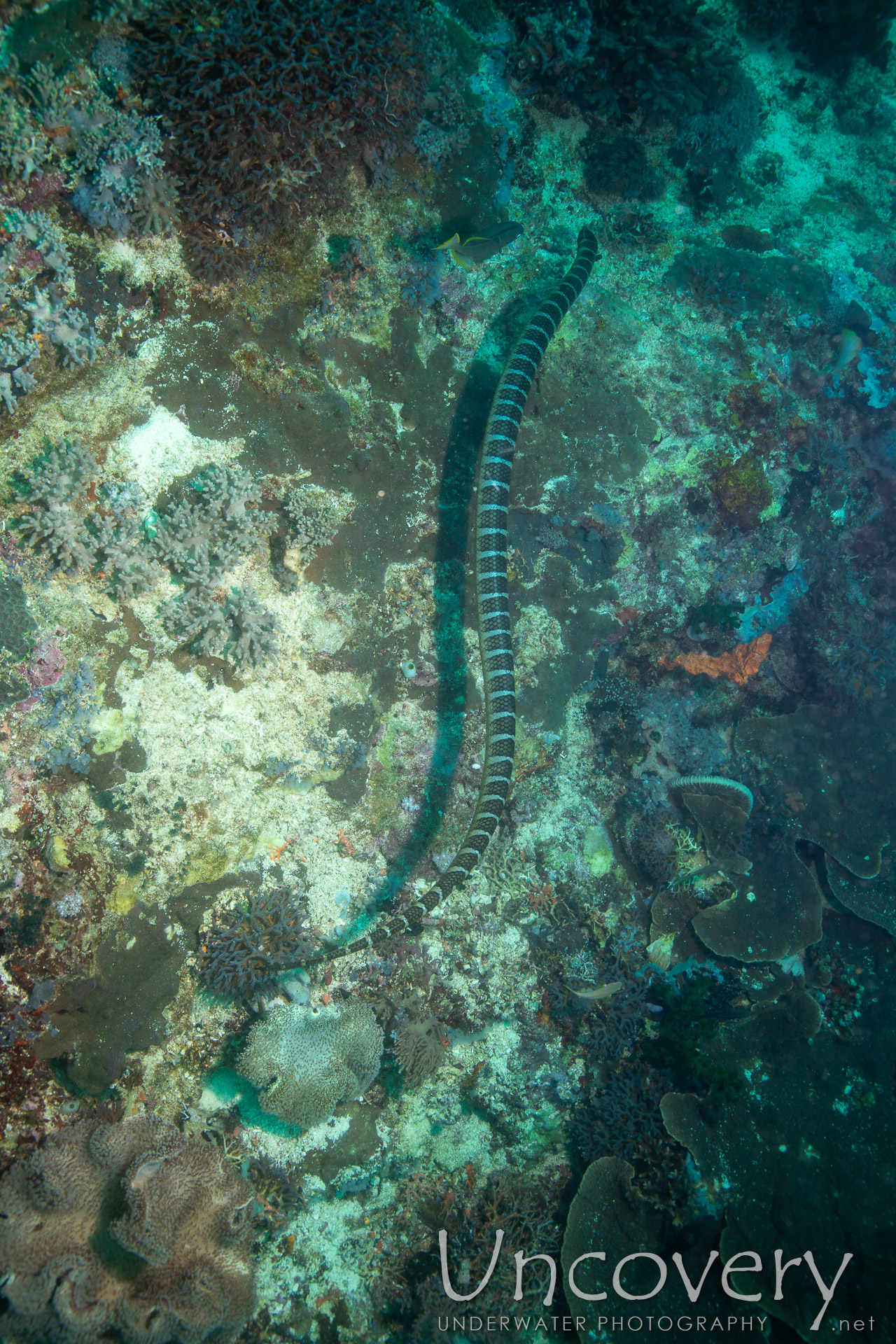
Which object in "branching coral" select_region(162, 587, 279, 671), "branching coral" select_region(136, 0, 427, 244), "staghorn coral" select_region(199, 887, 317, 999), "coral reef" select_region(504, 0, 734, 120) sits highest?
"coral reef" select_region(504, 0, 734, 120)

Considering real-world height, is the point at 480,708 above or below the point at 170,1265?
above

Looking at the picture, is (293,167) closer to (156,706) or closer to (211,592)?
(211,592)

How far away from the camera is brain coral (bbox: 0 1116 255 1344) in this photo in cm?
334

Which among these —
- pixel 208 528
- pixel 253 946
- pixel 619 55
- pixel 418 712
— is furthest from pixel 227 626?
pixel 619 55

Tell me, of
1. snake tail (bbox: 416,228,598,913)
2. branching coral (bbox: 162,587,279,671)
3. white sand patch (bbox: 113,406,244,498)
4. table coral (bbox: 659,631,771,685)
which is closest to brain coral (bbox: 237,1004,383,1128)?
snake tail (bbox: 416,228,598,913)

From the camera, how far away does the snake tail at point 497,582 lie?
484cm

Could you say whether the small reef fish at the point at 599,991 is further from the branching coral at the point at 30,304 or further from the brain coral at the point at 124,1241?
the branching coral at the point at 30,304

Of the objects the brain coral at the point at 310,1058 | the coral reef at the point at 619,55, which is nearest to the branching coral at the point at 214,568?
the brain coral at the point at 310,1058

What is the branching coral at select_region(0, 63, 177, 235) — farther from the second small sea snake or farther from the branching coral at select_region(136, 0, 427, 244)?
the second small sea snake

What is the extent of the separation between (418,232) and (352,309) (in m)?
1.23

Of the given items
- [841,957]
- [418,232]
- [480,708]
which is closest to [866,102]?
[418,232]

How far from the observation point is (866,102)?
9.44 m

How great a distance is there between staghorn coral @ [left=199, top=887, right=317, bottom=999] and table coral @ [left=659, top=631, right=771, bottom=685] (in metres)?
4.65

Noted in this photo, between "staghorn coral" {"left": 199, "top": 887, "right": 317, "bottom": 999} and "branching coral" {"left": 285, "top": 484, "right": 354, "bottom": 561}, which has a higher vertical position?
"branching coral" {"left": 285, "top": 484, "right": 354, "bottom": 561}
